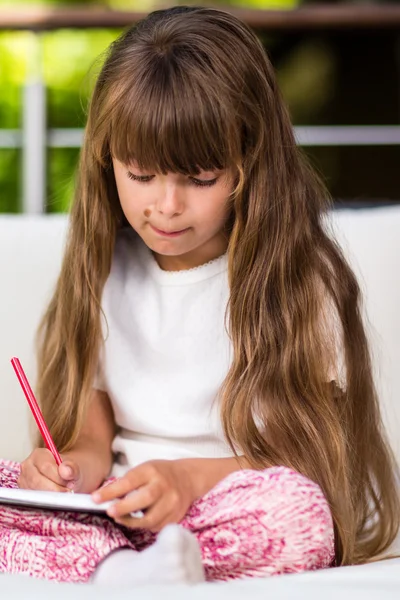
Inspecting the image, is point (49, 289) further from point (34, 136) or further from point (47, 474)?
point (34, 136)

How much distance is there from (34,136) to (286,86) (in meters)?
2.37

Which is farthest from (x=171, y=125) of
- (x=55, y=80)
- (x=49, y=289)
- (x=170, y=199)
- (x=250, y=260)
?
(x=55, y=80)

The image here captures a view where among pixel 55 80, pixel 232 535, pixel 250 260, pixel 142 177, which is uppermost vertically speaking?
pixel 55 80

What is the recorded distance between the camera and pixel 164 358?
132 centimetres

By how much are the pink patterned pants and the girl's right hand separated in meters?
0.10

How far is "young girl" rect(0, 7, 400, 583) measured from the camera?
0.99 m

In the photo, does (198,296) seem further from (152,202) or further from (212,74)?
(212,74)

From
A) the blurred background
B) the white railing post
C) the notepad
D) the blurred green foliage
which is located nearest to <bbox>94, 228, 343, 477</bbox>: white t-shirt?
the blurred background

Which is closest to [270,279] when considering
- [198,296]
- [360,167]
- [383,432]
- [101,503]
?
[198,296]

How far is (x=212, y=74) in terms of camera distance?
1.13m

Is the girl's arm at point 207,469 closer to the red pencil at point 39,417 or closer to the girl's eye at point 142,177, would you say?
the red pencil at point 39,417

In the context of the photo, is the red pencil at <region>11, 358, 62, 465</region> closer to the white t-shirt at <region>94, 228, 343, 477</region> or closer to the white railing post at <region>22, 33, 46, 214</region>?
the white t-shirt at <region>94, 228, 343, 477</region>

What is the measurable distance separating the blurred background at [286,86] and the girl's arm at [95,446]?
0.34 meters

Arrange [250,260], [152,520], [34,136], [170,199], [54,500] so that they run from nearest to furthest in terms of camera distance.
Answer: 1. [54,500]
2. [152,520]
3. [170,199]
4. [250,260]
5. [34,136]
